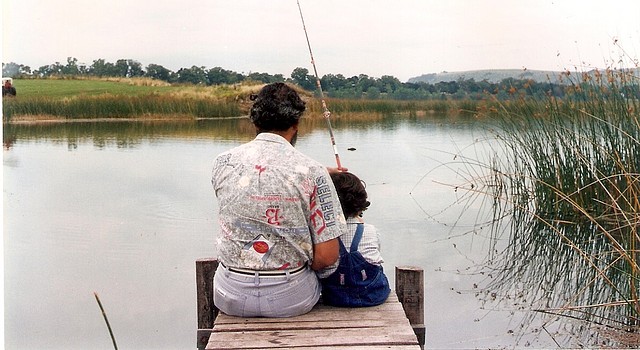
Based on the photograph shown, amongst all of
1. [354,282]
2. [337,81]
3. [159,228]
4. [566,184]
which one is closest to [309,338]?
[354,282]

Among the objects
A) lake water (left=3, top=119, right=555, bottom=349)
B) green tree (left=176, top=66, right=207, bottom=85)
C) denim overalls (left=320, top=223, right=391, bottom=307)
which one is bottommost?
lake water (left=3, top=119, right=555, bottom=349)

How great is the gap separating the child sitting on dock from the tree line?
3857mm

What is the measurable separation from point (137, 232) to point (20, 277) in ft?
4.53

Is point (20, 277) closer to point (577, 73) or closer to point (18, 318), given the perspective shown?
point (18, 318)

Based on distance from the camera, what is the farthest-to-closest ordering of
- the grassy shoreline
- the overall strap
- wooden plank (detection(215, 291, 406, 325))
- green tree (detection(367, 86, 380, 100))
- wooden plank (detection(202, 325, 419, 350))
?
the grassy shoreline, green tree (detection(367, 86, 380, 100)), the overall strap, wooden plank (detection(215, 291, 406, 325)), wooden plank (detection(202, 325, 419, 350))

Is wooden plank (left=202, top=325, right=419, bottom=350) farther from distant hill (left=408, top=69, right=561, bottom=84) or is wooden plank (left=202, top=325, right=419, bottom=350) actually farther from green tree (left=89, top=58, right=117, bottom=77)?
green tree (left=89, top=58, right=117, bottom=77)

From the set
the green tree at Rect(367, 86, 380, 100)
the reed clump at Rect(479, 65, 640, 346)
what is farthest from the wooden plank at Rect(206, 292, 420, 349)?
the green tree at Rect(367, 86, 380, 100)

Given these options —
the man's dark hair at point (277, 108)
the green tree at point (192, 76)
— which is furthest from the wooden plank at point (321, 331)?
the green tree at point (192, 76)

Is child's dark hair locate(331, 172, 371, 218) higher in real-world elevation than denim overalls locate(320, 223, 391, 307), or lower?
higher

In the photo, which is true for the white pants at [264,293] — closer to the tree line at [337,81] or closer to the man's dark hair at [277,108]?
the man's dark hair at [277,108]

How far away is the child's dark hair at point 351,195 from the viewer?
10.1ft

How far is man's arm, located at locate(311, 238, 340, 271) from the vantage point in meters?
2.87

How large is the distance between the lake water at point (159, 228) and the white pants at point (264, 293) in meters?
1.52

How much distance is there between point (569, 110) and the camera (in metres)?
6.44
